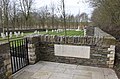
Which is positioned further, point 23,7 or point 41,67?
point 23,7

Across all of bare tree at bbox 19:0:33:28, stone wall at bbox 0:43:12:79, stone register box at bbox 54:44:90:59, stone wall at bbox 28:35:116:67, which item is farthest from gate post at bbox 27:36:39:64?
bare tree at bbox 19:0:33:28

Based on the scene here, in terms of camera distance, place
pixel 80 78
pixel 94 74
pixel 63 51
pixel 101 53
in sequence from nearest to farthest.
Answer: pixel 80 78
pixel 94 74
pixel 101 53
pixel 63 51

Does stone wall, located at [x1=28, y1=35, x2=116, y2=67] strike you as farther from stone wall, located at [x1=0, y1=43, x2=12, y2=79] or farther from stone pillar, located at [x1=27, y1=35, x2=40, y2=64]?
stone wall, located at [x1=0, y1=43, x2=12, y2=79]

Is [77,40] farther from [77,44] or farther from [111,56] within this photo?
[111,56]

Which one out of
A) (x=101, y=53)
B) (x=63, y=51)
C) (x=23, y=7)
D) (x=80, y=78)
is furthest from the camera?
(x=23, y=7)

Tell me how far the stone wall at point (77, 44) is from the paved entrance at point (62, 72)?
214 mm

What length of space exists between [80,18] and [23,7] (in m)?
12.1

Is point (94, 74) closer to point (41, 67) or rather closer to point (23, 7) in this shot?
point (41, 67)

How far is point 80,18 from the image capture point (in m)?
26.3

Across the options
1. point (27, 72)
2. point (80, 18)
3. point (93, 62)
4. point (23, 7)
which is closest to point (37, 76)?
point (27, 72)

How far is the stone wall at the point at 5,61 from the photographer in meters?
2.66

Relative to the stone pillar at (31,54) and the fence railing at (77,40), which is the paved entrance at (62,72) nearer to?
the stone pillar at (31,54)

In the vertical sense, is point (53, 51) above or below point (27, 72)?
above

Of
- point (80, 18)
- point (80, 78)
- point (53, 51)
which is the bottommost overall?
point (80, 78)
